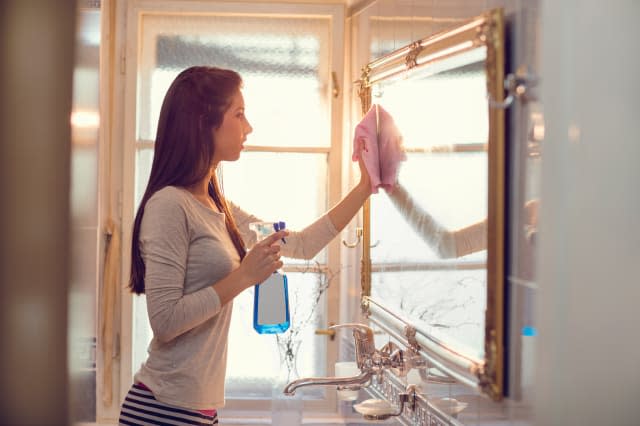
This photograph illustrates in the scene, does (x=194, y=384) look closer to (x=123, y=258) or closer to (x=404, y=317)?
(x=404, y=317)

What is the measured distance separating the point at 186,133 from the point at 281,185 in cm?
93

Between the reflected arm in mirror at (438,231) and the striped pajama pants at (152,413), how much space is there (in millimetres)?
592

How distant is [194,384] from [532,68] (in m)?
0.92

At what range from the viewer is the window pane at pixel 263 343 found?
8.04ft

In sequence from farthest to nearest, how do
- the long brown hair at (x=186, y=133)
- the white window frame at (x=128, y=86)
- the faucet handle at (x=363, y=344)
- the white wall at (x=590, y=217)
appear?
1. the white window frame at (x=128, y=86)
2. the faucet handle at (x=363, y=344)
3. the long brown hair at (x=186, y=133)
4. the white wall at (x=590, y=217)

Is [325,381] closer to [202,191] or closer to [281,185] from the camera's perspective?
[202,191]

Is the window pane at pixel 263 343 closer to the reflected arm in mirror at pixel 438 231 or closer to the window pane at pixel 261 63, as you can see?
the window pane at pixel 261 63

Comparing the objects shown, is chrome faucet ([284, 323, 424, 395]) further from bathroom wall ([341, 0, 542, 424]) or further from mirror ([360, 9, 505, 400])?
bathroom wall ([341, 0, 542, 424])

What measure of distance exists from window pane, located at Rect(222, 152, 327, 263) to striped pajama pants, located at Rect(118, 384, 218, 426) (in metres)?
0.98

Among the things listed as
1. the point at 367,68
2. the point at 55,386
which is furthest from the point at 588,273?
the point at 367,68

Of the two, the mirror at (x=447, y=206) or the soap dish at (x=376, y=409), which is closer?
the mirror at (x=447, y=206)

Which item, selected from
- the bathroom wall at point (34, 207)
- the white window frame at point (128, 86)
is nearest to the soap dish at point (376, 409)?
the white window frame at point (128, 86)

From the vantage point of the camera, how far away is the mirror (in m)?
1.08

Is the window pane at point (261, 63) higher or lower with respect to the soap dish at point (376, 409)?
higher
